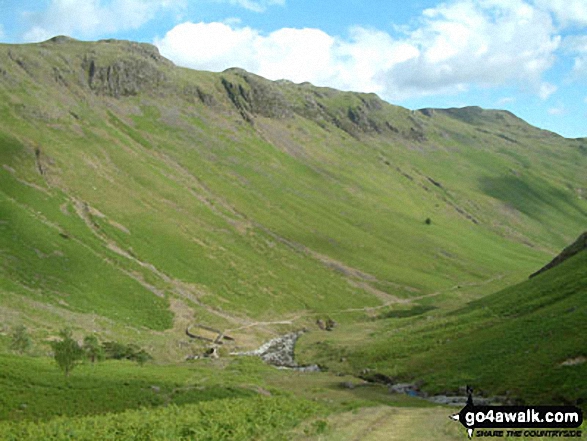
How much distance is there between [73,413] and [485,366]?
153ft

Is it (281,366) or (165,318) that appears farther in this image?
(165,318)

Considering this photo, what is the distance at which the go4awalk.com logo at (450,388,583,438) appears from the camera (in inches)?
1060

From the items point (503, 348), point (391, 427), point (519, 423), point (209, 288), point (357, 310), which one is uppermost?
point (209, 288)

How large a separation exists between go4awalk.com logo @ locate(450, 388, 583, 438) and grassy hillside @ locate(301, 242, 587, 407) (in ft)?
46.8

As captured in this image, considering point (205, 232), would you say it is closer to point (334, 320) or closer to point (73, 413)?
point (334, 320)

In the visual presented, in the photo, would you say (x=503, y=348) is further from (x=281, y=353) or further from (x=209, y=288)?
(x=209, y=288)

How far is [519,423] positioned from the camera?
2889 cm

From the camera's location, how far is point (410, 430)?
31.1 metres

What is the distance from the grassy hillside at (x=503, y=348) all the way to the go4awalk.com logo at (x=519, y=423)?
14269 mm

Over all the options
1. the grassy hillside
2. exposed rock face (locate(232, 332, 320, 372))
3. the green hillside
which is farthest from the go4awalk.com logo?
exposed rock face (locate(232, 332, 320, 372))

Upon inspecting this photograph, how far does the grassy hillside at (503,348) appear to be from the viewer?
158 feet

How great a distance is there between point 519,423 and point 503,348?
35.7 meters

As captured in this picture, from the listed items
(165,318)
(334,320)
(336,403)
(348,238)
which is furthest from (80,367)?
(348,238)

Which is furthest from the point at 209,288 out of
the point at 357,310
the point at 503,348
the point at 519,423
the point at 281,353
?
the point at 519,423
